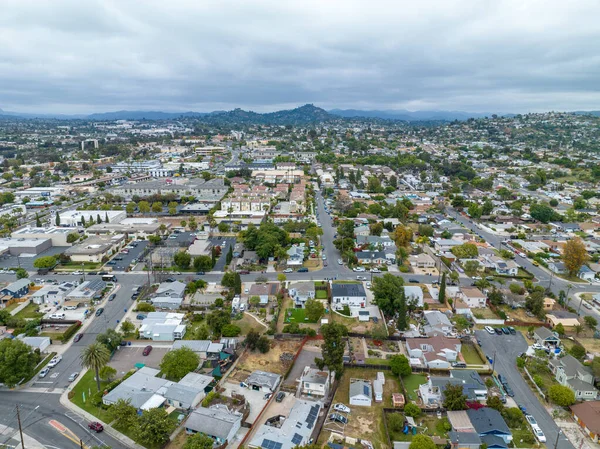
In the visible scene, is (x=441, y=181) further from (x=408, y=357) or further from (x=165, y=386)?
(x=165, y=386)

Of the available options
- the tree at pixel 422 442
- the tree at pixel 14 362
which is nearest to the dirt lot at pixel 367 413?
the tree at pixel 422 442

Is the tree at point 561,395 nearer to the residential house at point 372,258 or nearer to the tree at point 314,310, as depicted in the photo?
the tree at point 314,310

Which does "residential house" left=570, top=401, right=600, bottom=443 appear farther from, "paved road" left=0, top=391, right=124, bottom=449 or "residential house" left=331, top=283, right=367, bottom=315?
"paved road" left=0, top=391, right=124, bottom=449

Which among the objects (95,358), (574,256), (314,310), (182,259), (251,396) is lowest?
(251,396)

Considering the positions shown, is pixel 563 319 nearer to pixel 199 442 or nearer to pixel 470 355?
pixel 470 355

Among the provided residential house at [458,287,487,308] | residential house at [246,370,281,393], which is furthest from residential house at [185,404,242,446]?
residential house at [458,287,487,308]

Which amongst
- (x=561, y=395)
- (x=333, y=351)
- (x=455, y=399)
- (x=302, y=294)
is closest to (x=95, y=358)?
(x=333, y=351)
